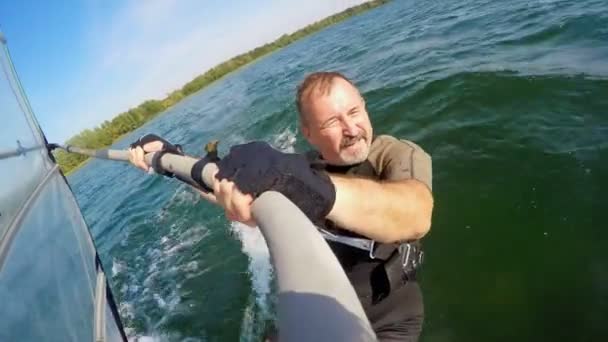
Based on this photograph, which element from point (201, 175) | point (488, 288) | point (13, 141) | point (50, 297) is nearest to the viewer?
point (201, 175)

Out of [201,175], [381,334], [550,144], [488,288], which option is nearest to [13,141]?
[201,175]

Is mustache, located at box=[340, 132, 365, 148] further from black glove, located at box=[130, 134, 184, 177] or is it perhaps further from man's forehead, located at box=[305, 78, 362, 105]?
black glove, located at box=[130, 134, 184, 177]

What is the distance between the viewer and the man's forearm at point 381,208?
1.39 m

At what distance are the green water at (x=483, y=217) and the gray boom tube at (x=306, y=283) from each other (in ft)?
12.0

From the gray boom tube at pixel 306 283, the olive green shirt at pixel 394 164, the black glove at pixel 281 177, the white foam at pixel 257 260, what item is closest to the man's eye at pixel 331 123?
the olive green shirt at pixel 394 164

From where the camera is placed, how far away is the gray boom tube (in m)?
0.66

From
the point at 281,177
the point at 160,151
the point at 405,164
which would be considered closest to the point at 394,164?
the point at 405,164

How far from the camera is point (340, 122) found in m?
2.57

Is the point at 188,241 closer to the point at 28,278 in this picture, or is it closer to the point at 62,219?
the point at 62,219

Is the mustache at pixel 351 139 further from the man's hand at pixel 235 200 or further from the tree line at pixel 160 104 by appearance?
the tree line at pixel 160 104

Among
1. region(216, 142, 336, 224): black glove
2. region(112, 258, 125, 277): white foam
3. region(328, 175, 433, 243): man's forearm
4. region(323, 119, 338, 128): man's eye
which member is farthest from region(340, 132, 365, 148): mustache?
region(112, 258, 125, 277): white foam

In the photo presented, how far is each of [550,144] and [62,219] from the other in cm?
616

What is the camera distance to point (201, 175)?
1424 millimetres

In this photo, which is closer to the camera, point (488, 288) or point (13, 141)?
point (13, 141)
